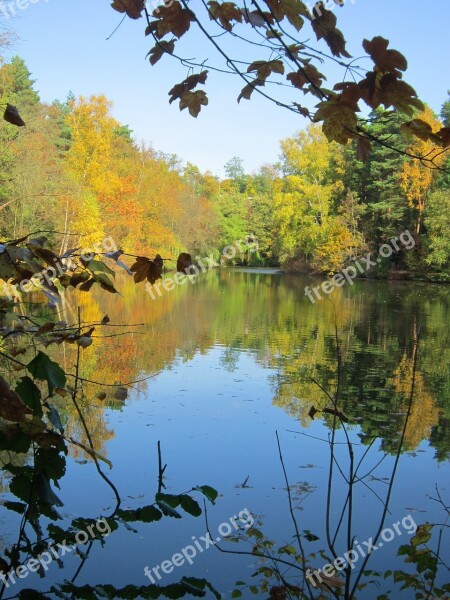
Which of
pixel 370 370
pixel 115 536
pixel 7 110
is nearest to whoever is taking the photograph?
pixel 7 110

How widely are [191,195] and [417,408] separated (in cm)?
3937

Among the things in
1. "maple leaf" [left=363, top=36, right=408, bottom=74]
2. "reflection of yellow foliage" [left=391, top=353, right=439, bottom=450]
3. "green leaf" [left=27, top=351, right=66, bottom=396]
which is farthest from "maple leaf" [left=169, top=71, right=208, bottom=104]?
"reflection of yellow foliage" [left=391, top=353, right=439, bottom=450]

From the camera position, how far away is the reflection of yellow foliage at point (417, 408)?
21.0 feet

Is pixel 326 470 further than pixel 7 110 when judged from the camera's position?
Yes

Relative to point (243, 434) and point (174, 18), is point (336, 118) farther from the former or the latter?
point (243, 434)

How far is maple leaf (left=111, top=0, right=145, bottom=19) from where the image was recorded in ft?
5.28

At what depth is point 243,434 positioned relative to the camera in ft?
20.8

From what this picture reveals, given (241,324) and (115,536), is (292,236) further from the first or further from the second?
(115,536)

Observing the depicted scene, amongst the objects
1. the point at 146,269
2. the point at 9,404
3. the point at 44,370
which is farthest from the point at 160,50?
the point at 9,404

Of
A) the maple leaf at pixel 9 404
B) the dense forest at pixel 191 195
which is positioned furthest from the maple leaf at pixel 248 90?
the dense forest at pixel 191 195

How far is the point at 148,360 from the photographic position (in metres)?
10.1

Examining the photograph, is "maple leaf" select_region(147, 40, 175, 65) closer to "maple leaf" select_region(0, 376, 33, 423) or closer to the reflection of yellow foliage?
"maple leaf" select_region(0, 376, 33, 423)

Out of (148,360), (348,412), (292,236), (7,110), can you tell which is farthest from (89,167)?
(7,110)

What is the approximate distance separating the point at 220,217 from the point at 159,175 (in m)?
15.1
